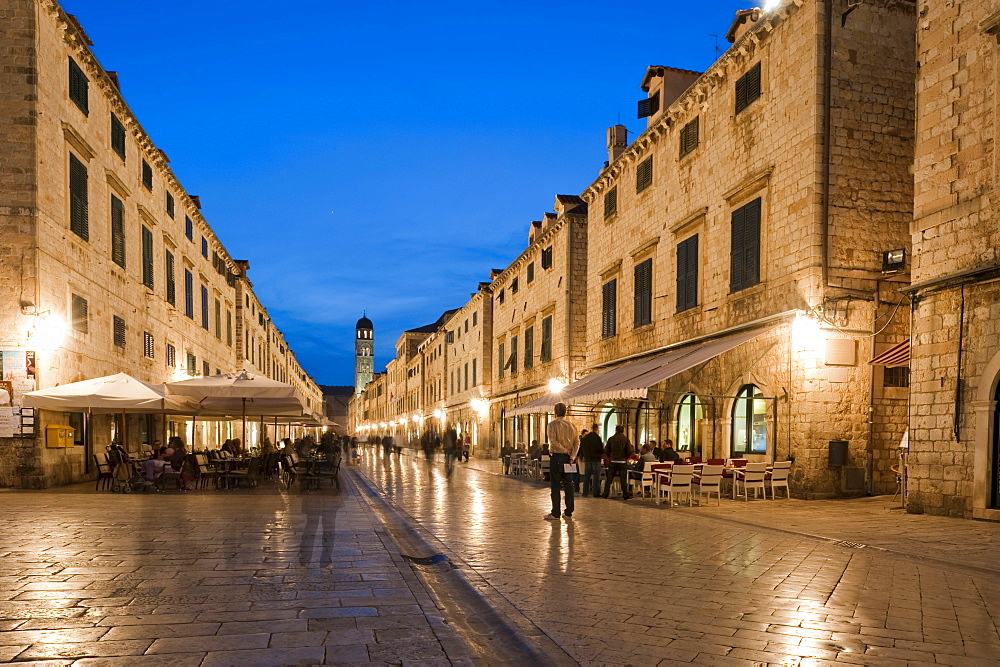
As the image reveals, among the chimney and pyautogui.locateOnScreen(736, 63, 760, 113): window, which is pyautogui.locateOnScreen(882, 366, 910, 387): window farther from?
the chimney

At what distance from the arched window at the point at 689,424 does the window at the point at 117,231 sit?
15.1 metres

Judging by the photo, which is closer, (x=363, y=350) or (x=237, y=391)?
(x=237, y=391)

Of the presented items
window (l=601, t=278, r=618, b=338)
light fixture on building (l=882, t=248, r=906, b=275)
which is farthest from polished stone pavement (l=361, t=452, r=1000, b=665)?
window (l=601, t=278, r=618, b=338)

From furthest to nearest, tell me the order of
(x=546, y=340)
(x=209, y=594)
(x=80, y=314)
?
(x=546, y=340) → (x=80, y=314) → (x=209, y=594)

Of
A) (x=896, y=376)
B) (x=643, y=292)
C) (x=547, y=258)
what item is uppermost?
(x=547, y=258)

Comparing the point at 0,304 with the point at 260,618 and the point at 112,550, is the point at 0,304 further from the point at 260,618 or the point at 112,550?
the point at 260,618

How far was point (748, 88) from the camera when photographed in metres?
16.6

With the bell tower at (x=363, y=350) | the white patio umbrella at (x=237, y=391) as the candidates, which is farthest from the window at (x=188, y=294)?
the bell tower at (x=363, y=350)

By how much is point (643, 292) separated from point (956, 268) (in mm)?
10815

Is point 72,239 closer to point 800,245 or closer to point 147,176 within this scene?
point 147,176

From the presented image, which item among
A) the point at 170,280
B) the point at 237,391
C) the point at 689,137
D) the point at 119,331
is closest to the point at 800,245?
the point at 689,137

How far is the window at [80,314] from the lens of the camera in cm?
1719

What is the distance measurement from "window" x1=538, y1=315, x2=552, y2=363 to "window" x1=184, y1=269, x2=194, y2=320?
1374 cm

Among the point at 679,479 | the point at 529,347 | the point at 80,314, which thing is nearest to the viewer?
the point at 679,479
